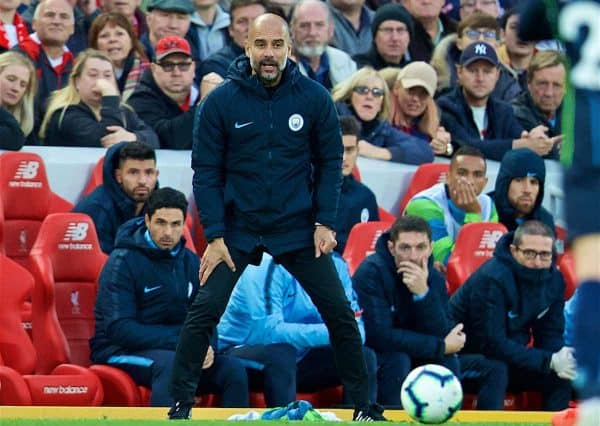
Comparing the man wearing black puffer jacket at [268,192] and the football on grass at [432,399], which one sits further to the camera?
the man wearing black puffer jacket at [268,192]

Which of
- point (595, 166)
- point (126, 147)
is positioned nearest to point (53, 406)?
point (126, 147)

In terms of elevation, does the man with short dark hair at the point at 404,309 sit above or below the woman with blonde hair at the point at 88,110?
below

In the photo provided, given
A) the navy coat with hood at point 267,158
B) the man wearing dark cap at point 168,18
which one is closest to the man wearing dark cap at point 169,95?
the man wearing dark cap at point 168,18

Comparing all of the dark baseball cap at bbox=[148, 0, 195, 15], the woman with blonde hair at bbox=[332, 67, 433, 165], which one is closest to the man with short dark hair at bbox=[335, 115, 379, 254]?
the woman with blonde hair at bbox=[332, 67, 433, 165]

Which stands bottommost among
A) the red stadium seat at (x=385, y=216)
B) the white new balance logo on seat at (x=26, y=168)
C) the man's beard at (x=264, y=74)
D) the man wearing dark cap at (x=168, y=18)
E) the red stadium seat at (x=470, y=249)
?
the red stadium seat at (x=470, y=249)

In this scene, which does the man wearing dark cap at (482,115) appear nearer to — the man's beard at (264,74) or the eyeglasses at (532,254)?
the eyeglasses at (532,254)

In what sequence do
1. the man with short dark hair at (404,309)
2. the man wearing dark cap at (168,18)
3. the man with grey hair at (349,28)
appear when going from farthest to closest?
the man with grey hair at (349,28) → the man wearing dark cap at (168,18) → the man with short dark hair at (404,309)

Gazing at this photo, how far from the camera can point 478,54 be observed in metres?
14.0

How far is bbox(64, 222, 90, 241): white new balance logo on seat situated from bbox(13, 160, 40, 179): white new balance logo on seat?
725 mm

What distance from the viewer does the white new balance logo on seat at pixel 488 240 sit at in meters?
12.1

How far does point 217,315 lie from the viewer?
8711mm

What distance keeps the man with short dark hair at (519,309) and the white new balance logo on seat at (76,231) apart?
2603 mm

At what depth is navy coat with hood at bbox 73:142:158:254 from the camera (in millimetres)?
11500

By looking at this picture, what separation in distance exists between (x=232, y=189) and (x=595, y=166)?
3879mm
